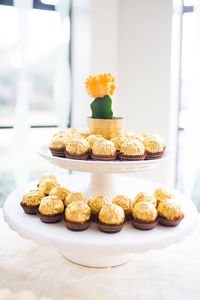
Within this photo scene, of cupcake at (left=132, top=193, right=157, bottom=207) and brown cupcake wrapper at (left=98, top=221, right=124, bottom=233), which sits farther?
cupcake at (left=132, top=193, right=157, bottom=207)

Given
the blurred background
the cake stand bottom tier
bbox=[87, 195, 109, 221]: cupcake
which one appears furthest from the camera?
the blurred background

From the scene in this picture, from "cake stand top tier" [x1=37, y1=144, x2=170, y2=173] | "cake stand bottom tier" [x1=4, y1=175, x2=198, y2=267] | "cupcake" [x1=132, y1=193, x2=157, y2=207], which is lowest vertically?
"cake stand bottom tier" [x1=4, y1=175, x2=198, y2=267]

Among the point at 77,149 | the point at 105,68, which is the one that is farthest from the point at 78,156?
the point at 105,68

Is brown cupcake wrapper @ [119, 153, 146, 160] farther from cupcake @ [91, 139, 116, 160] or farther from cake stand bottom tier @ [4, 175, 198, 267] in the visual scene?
cake stand bottom tier @ [4, 175, 198, 267]

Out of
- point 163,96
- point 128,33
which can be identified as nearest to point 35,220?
point 163,96

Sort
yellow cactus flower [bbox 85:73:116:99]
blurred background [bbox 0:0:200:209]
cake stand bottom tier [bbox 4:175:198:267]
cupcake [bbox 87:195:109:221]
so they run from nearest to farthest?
cake stand bottom tier [bbox 4:175:198:267]
cupcake [bbox 87:195:109:221]
yellow cactus flower [bbox 85:73:116:99]
blurred background [bbox 0:0:200:209]

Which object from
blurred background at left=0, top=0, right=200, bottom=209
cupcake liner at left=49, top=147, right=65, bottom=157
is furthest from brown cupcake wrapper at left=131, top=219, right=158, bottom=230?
blurred background at left=0, top=0, right=200, bottom=209
